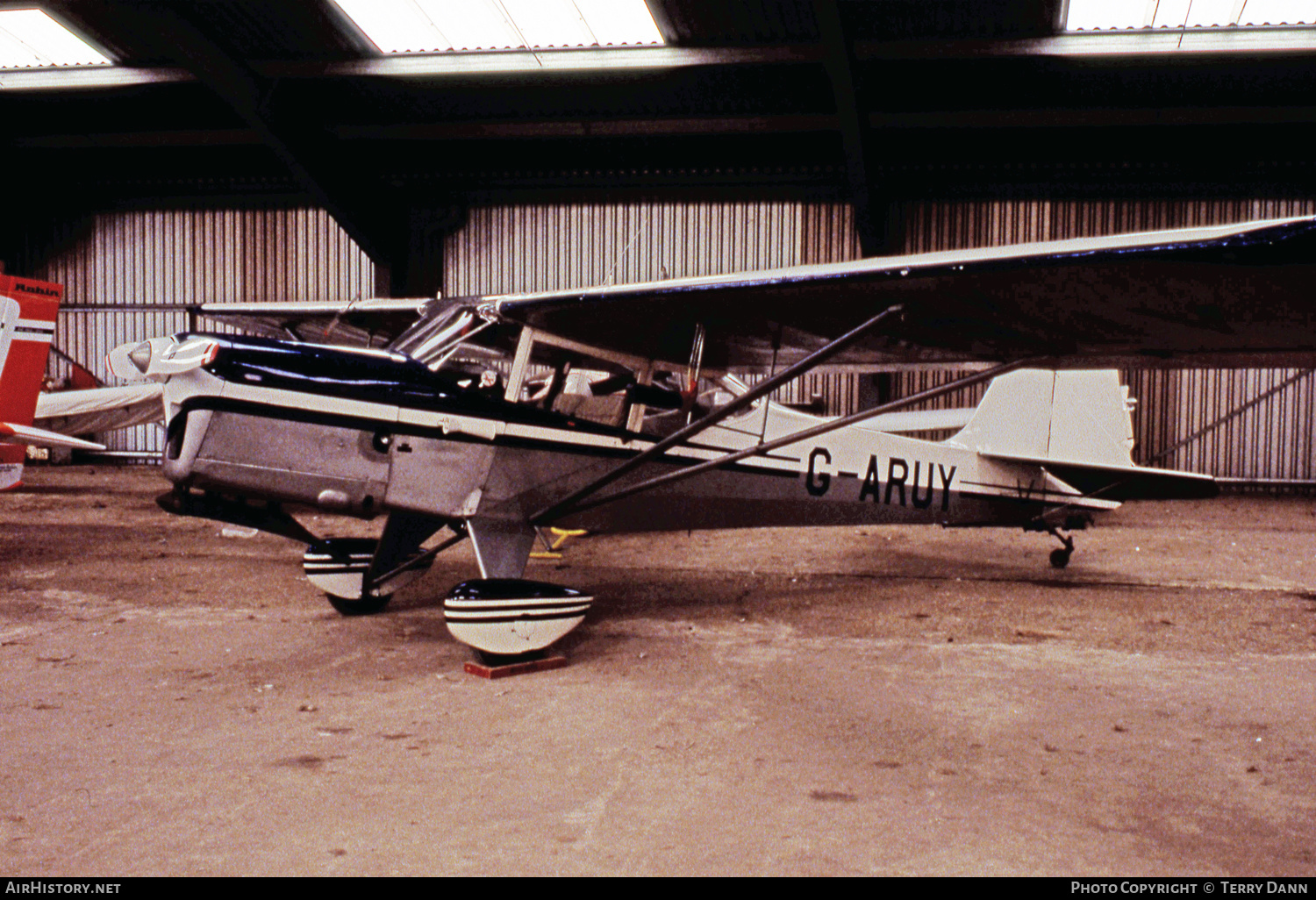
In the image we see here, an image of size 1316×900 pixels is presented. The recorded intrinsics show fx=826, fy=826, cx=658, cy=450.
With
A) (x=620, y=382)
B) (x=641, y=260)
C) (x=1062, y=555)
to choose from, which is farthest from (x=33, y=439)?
(x=641, y=260)

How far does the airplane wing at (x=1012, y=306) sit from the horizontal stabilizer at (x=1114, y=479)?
6.44 feet

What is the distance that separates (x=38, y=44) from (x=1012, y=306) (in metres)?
13.5

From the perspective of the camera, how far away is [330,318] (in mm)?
7012

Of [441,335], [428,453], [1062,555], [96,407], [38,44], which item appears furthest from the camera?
[96,407]

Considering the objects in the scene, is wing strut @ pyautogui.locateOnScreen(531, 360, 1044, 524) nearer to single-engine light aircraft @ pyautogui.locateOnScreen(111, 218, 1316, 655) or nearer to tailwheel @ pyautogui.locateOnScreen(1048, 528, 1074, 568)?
single-engine light aircraft @ pyautogui.locateOnScreen(111, 218, 1316, 655)

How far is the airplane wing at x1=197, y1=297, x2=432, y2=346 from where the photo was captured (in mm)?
6262

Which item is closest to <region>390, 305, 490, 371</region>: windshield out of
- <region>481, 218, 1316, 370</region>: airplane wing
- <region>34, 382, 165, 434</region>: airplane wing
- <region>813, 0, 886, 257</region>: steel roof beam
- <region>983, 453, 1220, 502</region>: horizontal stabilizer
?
<region>481, 218, 1316, 370</region>: airplane wing

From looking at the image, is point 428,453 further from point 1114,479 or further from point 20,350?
point 1114,479

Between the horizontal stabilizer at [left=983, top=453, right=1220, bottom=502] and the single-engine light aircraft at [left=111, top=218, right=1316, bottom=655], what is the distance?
24 centimetres

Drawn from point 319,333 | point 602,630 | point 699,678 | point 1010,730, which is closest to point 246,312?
point 319,333

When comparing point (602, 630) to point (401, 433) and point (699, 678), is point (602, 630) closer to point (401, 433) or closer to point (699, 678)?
point (699, 678)

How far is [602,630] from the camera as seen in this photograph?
450 centimetres

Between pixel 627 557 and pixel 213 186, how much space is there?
1267 cm

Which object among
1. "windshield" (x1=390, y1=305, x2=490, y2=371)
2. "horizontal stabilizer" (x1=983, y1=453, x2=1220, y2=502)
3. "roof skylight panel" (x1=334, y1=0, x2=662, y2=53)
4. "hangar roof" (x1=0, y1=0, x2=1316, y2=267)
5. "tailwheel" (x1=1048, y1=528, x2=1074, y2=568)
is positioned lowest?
"tailwheel" (x1=1048, y1=528, x2=1074, y2=568)
